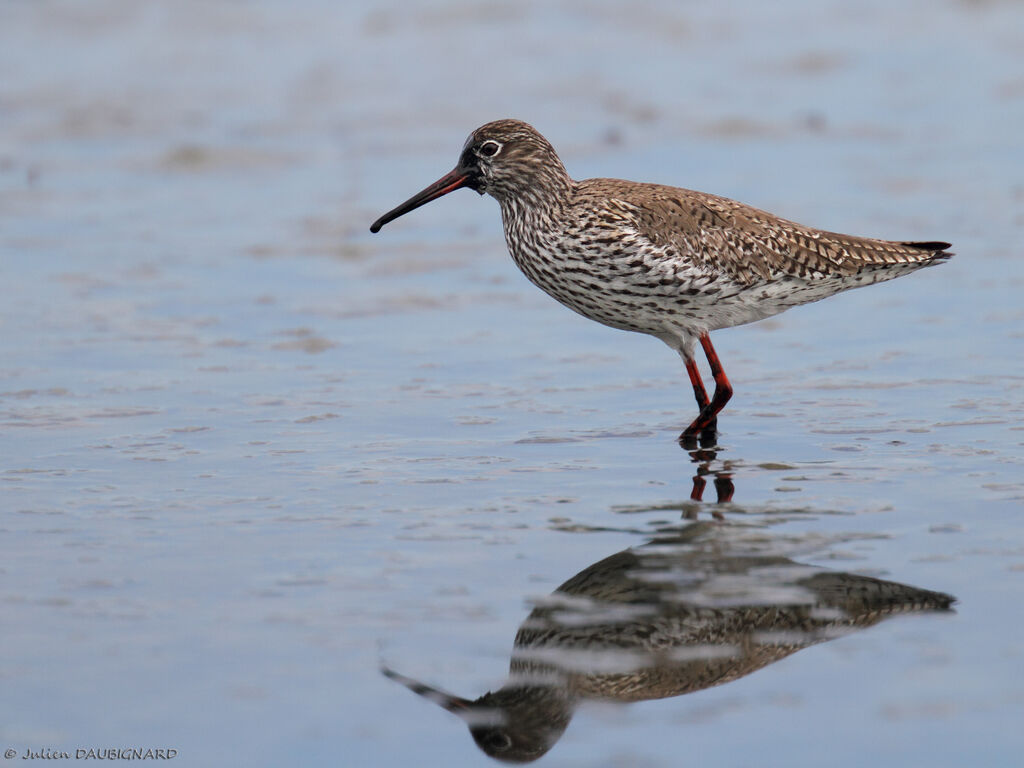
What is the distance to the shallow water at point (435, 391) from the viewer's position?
5496mm

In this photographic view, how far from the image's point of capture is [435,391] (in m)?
9.63

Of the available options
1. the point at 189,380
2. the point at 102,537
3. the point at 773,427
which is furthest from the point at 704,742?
the point at 189,380

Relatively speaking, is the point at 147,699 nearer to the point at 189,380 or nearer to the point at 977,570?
the point at 977,570

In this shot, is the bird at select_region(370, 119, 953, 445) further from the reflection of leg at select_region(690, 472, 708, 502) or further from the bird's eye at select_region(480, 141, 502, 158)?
the reflection of leg at select_region(690, 472, 708, 502)

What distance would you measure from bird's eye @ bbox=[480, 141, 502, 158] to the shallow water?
4.63ft

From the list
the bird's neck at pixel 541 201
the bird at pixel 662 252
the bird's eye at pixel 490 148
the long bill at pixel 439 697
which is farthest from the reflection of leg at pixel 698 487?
the bird's eye at pixel 490 148

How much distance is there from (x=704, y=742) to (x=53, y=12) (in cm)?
1710

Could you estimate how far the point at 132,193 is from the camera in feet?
48.1

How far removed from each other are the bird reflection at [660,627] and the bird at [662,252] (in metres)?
2.16

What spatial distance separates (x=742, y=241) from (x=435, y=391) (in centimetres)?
208

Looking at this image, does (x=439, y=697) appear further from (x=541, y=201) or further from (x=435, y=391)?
(x=541, y=201)
